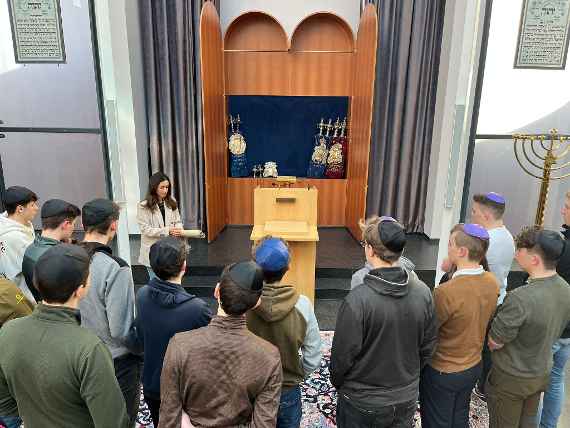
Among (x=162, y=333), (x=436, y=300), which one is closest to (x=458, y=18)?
(x=436, y=300)

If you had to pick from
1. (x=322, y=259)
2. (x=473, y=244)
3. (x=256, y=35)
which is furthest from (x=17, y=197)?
(x=256, y=35)

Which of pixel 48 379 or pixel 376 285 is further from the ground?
pixel 376 285

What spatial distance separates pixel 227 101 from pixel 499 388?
4686 millimetres

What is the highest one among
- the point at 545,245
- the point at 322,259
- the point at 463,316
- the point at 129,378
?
the point at 545,245

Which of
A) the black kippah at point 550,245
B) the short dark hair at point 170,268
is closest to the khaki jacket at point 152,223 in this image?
the short dark hair at point 170,268

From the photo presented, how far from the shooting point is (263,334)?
1.70 meters

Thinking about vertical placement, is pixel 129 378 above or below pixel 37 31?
below

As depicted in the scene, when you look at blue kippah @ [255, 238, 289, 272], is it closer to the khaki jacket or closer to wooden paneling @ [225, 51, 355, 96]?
the khaki jacket

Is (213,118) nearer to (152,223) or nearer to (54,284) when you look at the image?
(152,223)

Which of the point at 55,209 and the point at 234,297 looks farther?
the point at 55,209

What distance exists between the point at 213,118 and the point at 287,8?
1.72m

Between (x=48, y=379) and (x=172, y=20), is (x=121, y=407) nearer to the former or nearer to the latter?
(x=48, y=379)

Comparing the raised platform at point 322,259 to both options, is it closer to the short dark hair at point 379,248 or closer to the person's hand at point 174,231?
the person's hand at point 174,231

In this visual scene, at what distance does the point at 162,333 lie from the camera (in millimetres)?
1758
